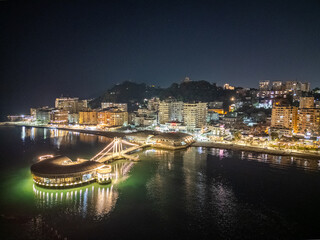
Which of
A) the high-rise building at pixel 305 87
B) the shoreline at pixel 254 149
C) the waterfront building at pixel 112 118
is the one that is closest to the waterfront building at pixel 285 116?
the shoreline at pixel 254 149

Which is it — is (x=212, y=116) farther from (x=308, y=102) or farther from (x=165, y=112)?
(x=308, y=102)

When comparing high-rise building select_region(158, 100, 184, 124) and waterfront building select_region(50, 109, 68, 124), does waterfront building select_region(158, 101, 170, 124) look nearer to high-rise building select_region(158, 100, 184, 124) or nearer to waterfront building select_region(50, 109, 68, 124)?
high-rise building select_region(158, 100, 184, 124)

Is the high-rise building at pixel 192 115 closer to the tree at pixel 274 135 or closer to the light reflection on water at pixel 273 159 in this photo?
the tree at pixel 274 135

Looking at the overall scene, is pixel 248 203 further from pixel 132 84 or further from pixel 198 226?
pixel 132 84

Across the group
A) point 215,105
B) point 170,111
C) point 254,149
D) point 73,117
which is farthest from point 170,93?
point 254,149

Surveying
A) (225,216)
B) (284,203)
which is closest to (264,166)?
(284,203)

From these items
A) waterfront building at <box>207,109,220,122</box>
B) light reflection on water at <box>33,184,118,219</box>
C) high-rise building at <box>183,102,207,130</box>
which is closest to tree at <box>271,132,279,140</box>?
high-rise building at <box>183,102,207,130</box>
